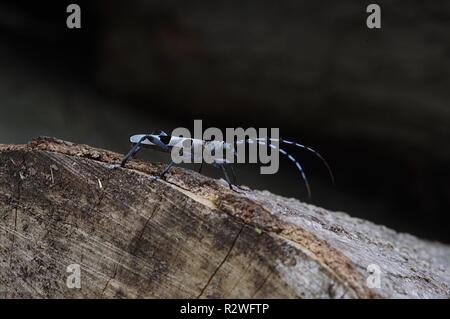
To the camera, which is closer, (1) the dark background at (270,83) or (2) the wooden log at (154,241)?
(2) the wooden log at (154,241)

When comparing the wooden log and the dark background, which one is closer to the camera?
the wooden log

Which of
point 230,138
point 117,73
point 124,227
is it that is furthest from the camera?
point 117,73

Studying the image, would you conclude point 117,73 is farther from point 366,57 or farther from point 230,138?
point 230,138

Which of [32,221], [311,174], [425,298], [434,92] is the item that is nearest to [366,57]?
[434,92]

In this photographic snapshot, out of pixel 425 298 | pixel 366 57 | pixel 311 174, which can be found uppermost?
pixel 366 57

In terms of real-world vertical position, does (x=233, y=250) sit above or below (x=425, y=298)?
above
